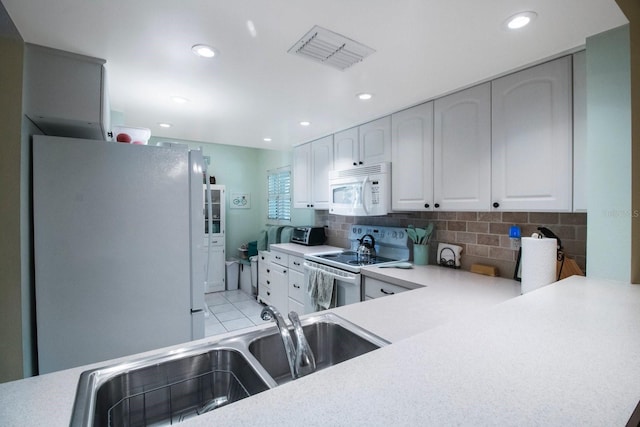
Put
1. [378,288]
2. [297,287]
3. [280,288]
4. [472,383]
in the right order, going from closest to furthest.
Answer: [472,383] → [378,288] → [297,287] → [280,288]

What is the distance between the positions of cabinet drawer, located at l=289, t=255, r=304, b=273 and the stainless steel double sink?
2.01m

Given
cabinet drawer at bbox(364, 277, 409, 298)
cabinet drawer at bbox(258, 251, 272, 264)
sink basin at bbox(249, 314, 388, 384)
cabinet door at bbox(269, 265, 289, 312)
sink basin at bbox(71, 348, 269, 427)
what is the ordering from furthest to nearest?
cabinet drawer at bbox(258, 251, 272, 264) < cabinet door at bbox(269, 265, 289, 312) < cabinet drawer at bbox(364, 277, 409, 298) < sink basin at bbox(249, 314, 388, 384) < sink basin at bbox(71, 348, 269, 427)

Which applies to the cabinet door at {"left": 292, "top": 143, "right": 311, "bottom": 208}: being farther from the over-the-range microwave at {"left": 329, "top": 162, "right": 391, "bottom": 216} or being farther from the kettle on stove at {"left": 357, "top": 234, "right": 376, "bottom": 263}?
the kettle on stove at {"left": 357, "top": 234, "right": 376, "bottom": 263}

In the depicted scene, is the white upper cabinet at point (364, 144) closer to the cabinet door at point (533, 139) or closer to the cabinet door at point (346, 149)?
the cabinet door at point (346, 149)

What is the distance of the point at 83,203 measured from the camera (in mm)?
1519

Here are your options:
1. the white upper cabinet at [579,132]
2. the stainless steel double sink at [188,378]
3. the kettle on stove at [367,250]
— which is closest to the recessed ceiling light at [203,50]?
the stainless steel double sink at [188,378]

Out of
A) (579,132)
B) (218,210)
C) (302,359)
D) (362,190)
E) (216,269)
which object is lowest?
(216,269)

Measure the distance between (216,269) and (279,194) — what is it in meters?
1.54

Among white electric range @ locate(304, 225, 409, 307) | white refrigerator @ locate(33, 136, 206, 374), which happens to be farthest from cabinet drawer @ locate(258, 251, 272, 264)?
white refrigerator @ locate(33, 136, 206, 374)

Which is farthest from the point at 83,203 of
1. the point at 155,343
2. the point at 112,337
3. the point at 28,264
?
the point at 155,343

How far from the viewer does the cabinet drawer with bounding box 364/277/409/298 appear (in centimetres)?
212

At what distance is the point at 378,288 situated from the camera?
7.35 ft

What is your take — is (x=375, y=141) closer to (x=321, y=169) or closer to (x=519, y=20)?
(x=321, y=169)

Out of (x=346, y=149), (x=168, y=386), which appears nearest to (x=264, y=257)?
(x=346, y=149)
